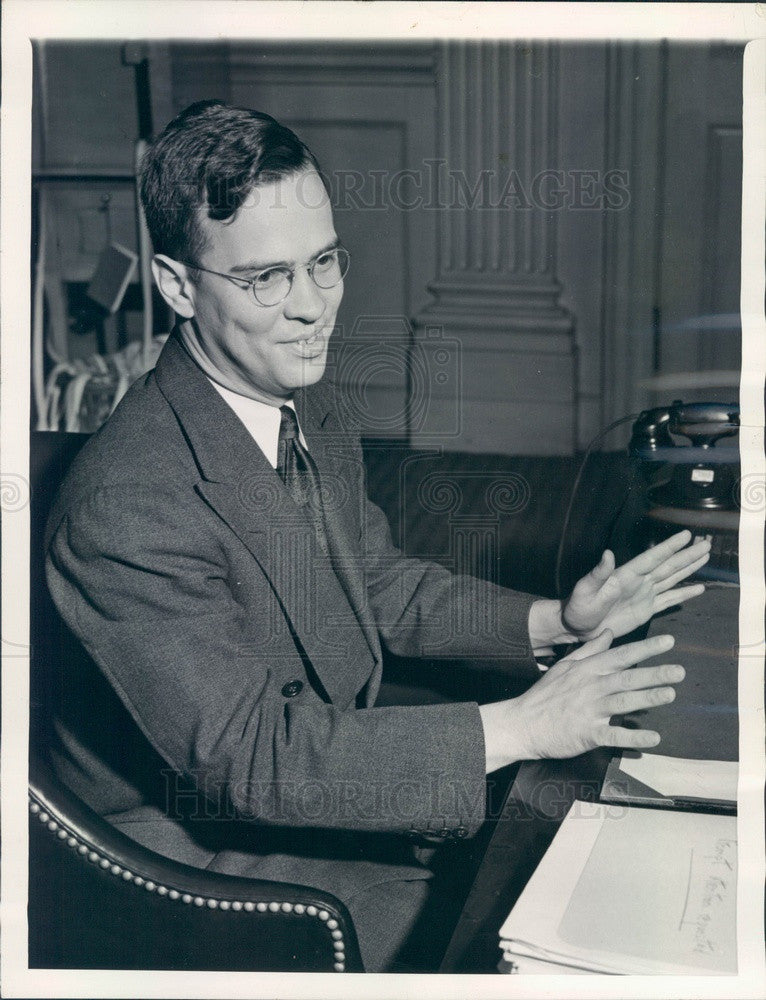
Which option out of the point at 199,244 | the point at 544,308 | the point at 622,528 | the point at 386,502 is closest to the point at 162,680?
the point at 199,244

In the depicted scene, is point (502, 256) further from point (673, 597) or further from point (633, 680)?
point (633, 680)

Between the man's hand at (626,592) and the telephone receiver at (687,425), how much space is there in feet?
1.13

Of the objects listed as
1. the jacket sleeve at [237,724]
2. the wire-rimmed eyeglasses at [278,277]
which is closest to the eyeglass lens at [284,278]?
the wire-rimmed eyeglasses at [278,277]

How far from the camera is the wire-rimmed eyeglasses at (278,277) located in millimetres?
1043

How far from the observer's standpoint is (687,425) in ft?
4.99

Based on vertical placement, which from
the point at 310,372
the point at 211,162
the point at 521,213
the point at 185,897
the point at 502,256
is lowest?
the point at 185,897

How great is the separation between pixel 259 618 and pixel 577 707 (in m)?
0.37

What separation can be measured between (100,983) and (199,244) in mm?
806

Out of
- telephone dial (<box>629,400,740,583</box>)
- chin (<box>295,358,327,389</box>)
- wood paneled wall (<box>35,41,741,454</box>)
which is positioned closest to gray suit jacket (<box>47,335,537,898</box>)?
→ chin (<box>295,358,327,389</box>)

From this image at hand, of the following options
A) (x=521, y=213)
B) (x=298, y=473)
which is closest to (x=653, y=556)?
(x=298, y=473)

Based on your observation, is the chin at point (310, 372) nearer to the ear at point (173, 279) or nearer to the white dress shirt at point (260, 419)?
the white dress shirt at point (260, 419)

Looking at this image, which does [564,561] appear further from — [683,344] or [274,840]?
[683,344]

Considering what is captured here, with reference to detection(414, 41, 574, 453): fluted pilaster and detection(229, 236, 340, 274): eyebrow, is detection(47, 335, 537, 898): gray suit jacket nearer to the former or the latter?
detection(229, 236, 340, 274): eyebrow

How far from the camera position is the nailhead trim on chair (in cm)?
86
